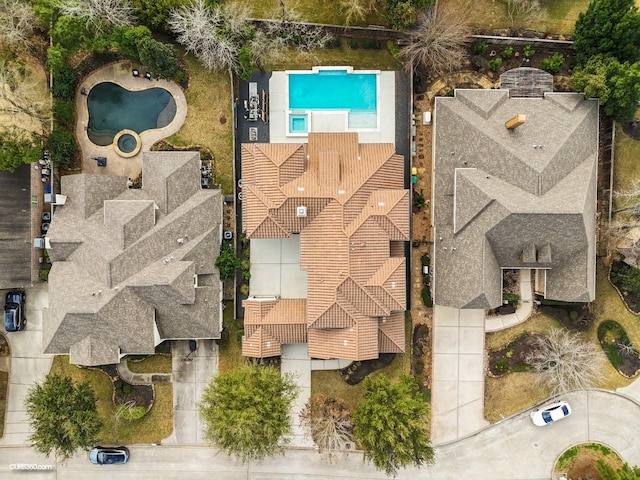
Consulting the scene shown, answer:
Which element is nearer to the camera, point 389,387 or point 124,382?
point 389,387

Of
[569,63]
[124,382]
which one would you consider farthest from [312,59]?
[124,382]

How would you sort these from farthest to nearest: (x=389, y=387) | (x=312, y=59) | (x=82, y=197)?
(x=312, y=59) → (x=82, y=197) → (x=389, y=387)

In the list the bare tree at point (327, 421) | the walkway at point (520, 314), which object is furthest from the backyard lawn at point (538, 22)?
the bare tree at point (327, 421)

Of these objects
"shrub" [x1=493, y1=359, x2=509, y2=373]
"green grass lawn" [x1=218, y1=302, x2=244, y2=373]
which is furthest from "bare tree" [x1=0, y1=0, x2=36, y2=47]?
"shrub" [x1=493, y1=359, x2=509, y2=373]

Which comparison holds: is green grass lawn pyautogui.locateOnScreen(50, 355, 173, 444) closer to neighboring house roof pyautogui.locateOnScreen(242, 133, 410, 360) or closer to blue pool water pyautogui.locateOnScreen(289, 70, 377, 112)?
neighboring house roof pyautogui.locateOnScreen(242, 133, 410, 360)

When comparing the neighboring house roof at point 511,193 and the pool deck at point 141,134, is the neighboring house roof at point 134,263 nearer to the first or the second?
the pool deck at point 141,134

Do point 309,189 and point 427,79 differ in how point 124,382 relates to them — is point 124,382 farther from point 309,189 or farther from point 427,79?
point 427,79
